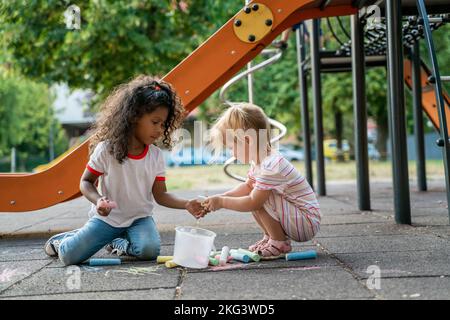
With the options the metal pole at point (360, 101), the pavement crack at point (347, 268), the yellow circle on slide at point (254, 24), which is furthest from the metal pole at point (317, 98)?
the pavement crack at point (347, 268)

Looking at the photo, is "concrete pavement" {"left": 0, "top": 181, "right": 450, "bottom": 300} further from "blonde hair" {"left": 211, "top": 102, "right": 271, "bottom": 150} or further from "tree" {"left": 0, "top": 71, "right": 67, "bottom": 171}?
"tree" {"left": 0, "top": 71, "right": 67, "bottom": 171}

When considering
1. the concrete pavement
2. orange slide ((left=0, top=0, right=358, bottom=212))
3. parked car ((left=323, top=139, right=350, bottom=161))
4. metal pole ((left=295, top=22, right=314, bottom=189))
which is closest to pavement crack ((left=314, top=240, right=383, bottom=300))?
the concrete pavement

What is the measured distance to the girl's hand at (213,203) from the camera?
2.90 meters

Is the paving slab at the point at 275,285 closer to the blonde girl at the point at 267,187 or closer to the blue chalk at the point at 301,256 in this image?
the blue chalk at the point at 301,256

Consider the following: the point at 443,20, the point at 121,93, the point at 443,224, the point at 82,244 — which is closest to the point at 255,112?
the point at 121,93

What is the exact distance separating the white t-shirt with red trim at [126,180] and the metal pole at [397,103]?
5.52 feet

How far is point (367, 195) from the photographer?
5.13 meters

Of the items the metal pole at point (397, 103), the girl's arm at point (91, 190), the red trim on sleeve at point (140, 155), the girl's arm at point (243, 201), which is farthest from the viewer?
the metal pole at point (397, 103)

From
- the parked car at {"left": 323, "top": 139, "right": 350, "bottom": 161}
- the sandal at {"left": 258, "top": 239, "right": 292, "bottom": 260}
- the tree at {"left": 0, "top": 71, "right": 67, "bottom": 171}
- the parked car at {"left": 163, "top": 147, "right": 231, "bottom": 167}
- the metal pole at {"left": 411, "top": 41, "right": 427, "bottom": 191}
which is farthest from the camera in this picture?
the tree at {"left": 0, "top": 71, "right": 67, "bottom": 171}

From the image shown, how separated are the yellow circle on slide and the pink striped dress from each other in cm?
142

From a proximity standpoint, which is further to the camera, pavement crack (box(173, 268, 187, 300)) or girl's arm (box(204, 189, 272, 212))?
girl's arm (box(204, 189, 272, 212))

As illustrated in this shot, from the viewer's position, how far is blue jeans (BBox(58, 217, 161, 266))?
2.99 m

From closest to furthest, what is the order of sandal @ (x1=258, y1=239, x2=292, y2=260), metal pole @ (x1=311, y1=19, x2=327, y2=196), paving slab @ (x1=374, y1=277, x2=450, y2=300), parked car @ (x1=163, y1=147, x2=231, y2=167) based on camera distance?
1. paving slab @ (x1=374, y1=277, x2=450, y2=300)
2. sandal @ (x1=258, y1=239, x2=292, y2=260)
3. parked car @ (x1=163, y1=147, x2=231, y2=167)
4. metal pole @ (x1=311, y1=19, x2=327, y2=196)

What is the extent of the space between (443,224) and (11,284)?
285cm
